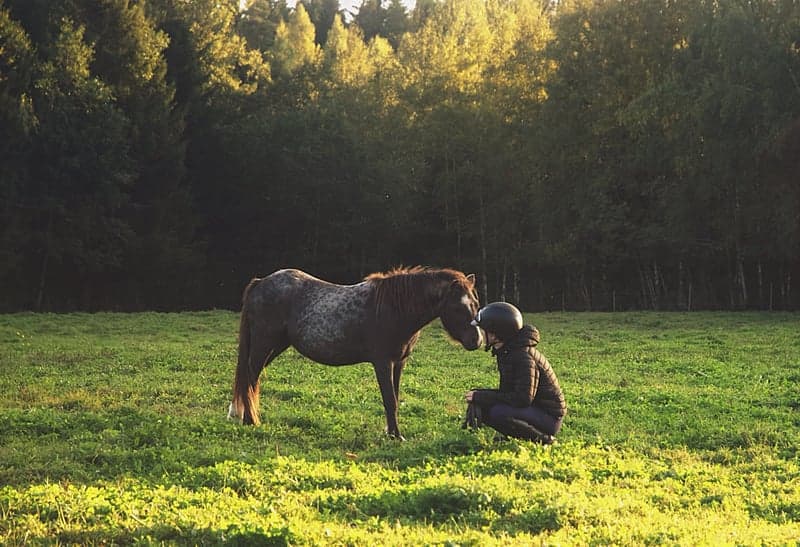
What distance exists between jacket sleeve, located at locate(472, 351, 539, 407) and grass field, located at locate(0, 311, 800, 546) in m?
0.44

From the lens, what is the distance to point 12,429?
10.0m

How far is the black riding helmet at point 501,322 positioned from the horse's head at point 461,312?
914mm

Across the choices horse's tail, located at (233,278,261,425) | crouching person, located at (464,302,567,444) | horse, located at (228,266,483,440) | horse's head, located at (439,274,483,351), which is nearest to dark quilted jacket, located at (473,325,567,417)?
crouching person, located at (464,302,567,444)

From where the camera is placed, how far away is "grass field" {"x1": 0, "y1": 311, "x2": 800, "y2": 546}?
5.80m

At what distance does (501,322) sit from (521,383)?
0.64 metres

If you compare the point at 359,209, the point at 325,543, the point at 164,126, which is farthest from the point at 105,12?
the point at 325,543

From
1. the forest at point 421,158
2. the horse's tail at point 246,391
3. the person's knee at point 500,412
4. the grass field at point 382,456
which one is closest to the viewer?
the grass field at point 382,456

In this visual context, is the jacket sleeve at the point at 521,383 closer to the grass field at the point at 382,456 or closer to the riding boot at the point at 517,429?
the riding boot at the point at 517,429

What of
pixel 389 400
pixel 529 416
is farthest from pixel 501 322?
pixel 389 400

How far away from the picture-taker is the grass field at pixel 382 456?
19.0 feet

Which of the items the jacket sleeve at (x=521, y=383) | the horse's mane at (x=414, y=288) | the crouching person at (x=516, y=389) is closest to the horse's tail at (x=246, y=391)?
the horse's mane at (x=414, y=288)

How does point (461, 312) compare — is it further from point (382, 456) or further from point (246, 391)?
point (246, 391)

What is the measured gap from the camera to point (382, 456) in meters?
8.97

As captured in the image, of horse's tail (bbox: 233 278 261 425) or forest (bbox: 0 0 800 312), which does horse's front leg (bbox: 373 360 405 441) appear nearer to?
horse's tail (bbox: 233 278 261 425)
